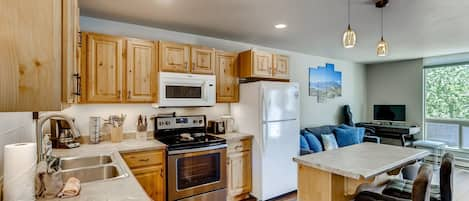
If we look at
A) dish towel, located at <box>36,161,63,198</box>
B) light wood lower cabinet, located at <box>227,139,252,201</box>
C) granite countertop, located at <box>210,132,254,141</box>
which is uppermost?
dish towel, located at <box>36,161,63,198</box>

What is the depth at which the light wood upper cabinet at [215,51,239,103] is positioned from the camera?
356 cm

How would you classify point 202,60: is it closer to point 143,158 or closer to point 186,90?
point 186,90

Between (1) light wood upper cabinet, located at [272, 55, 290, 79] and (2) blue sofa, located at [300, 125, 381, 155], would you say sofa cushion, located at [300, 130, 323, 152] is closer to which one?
(2) blue sofa, located at [300, 125, 381, 155]

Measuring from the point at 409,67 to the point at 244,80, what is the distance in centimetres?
439

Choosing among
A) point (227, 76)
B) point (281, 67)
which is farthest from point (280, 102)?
point (227, 76)

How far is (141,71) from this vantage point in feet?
9.73

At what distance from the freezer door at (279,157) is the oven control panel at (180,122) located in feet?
2.97

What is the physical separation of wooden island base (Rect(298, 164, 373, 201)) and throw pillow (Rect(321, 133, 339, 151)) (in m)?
2.41

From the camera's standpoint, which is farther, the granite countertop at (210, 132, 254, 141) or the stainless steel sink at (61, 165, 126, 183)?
the granite countertop at (210, 132, 254, 141)

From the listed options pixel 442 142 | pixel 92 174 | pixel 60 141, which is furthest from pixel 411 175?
pixel 442 142

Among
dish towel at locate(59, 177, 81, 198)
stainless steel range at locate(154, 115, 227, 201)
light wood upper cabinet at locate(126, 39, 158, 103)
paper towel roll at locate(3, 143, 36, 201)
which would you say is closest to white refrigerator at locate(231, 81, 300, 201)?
stainless steel range at locate(154, 115, 227, 201)

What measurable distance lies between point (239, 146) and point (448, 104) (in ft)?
16.4

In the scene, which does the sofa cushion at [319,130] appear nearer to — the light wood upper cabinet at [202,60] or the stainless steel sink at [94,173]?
the light wood upper cabinet at [202,60]

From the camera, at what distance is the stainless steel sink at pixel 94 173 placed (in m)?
1.82
